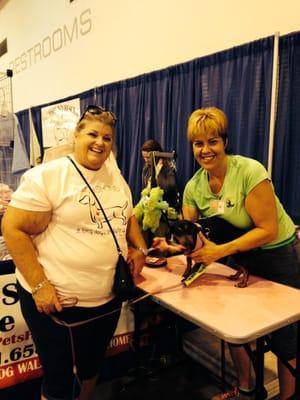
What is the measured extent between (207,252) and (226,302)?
204mm

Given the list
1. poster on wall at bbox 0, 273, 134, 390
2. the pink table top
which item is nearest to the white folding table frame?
the pink table top

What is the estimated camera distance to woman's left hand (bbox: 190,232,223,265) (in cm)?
139

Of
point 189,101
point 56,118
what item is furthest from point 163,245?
point 56,118

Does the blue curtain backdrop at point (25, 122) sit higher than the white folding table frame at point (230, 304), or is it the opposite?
the blue curtain backdrop at point (25, 122)

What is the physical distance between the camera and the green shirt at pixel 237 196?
54.4 inches

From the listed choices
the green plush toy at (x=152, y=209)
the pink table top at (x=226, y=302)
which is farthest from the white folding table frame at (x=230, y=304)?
the green plush toy at (x=152, y=209)

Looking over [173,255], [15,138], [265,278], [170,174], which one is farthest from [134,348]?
[15,138]

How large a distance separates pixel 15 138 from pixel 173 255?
61.7 inches

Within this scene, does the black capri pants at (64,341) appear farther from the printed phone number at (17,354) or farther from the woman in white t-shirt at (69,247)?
the printed phone number at (17,354)

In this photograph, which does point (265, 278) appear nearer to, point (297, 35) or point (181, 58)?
point (297, 35)

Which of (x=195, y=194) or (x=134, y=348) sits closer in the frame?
(x=195, y=194)

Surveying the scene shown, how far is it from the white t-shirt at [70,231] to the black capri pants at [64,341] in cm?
5

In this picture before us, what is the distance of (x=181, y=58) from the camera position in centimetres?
315

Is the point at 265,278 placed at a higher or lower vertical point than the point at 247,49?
lower
